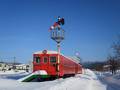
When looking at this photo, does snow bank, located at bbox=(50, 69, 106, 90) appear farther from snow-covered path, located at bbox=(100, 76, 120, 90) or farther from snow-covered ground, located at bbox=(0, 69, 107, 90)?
snow-covered path, located at bbox=(100, 76, 120, 90)

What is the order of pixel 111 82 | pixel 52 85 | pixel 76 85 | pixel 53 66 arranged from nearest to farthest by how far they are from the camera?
pixel 52 85, pixel 76 85, pixel 53 66, pixel 111 82

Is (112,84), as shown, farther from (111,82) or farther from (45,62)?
(45,62)

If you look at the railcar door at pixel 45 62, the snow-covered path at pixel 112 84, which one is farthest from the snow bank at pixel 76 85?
the railcar door at pixel 45 62

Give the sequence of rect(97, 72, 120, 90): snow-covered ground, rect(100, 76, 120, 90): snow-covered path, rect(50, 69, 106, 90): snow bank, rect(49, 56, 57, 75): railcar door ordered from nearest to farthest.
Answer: rect(50, 69, 106, 90): snow bank → rect(100, 76, 120, 90): snow-covered path → rect(97, 72, 120, 90): snow-covered ground → rect(49, 56, 57, 75): railcar door

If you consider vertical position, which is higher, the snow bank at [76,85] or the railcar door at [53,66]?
the railcar door at [53,66]

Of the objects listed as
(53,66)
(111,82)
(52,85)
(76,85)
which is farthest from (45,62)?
(111,82)

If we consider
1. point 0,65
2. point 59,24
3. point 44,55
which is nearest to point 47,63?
point 44,55

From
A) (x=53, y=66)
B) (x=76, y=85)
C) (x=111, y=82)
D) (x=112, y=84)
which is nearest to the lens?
(x=76, y=85)

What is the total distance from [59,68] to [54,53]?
159 cm

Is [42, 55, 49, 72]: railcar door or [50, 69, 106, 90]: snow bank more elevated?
[42, 55, 49, 72]: railcar door

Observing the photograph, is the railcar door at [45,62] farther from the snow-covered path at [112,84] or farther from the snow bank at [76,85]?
the snow-covered path at [112,84]

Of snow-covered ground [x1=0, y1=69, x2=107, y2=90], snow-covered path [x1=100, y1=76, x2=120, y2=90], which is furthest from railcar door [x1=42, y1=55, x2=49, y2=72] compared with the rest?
snow-covered path [x1=100, y1=76, x2=120, y2=90]

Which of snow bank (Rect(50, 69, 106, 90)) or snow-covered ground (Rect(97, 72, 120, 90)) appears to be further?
snow-covered ground (Rect(97, 72, 120, 90))

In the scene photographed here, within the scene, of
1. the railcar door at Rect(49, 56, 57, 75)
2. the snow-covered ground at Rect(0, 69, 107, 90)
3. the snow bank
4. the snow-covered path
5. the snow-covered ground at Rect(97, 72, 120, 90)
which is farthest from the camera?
the railcar door at Rect(49, 56, 57, 75)
